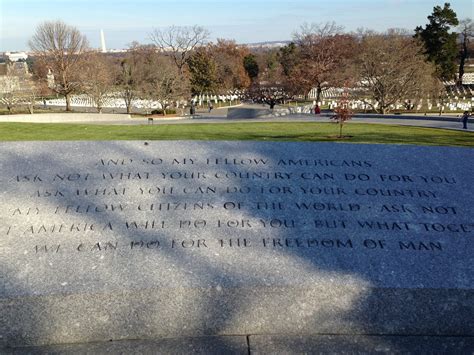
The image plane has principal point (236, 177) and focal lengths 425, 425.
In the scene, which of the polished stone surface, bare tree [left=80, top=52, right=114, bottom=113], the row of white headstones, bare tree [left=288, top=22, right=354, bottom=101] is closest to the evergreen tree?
bare tree [left=288, top=22, right=354, bottom=101]

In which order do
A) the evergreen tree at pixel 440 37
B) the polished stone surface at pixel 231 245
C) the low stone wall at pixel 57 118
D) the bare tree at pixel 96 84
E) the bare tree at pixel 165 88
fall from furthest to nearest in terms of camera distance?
the evergreen tree at pixel 440 37 → the bare tree at pixel 96 84 → the bare tree at pixel 165 88 → the low stone wall at pixel 57 118 → the polished stone surface at pixel 231 245

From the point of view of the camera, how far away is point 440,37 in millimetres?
52156

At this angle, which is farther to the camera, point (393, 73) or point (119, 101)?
point (119, 101)

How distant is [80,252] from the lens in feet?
15.4

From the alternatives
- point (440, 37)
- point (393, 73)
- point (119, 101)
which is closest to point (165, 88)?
point (393, 73)

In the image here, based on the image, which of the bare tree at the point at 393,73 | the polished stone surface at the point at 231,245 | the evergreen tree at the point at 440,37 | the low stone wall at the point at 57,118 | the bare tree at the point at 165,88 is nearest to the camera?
the polished stone surface at the point at 231,245

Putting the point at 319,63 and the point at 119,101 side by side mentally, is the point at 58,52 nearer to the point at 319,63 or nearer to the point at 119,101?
the point at 119,101

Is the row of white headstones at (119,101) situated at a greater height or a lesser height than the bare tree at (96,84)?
lesser

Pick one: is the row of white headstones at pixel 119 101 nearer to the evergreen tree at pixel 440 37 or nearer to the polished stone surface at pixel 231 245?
the evergreen tree at pixel 440 37

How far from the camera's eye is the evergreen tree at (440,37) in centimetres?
5122

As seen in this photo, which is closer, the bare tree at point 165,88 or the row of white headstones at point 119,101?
the bare tree at point 165,88

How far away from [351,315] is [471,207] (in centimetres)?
237

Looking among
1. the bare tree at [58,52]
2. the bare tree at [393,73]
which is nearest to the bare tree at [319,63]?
the bare tree at [393,73]

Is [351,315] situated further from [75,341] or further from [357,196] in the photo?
[75,341]
